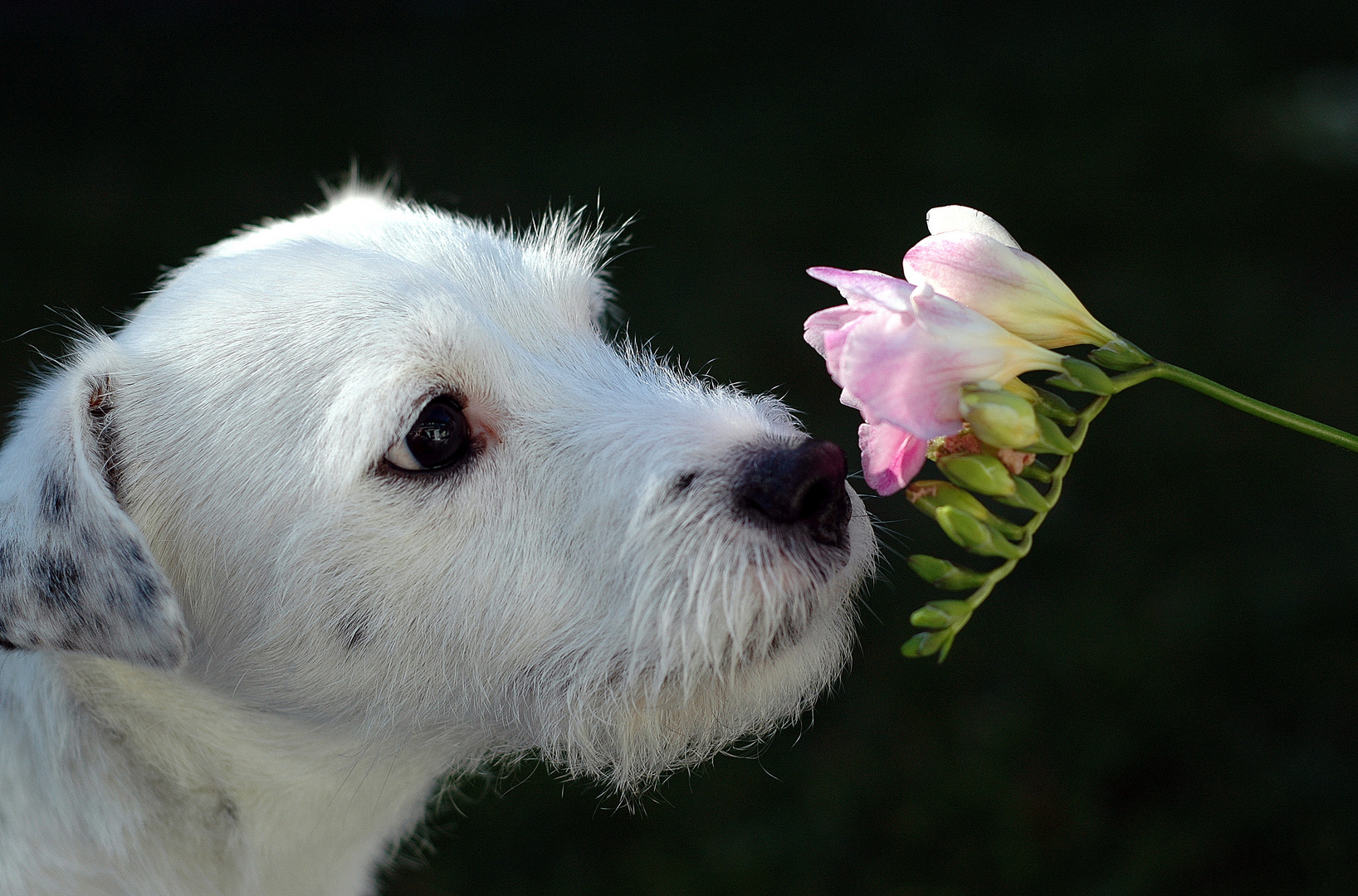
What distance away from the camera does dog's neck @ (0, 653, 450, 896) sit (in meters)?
2.48

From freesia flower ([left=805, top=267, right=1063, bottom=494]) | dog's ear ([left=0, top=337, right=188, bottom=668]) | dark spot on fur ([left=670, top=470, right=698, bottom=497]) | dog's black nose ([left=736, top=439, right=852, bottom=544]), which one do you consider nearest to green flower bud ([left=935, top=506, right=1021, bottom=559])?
freesia flower ([left=805, top=267, right=1063, bottom=494])

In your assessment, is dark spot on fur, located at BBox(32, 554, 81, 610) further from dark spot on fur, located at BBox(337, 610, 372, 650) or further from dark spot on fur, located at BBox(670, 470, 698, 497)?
dark spot on fur, located at BBox(670, 470, 698, 497)

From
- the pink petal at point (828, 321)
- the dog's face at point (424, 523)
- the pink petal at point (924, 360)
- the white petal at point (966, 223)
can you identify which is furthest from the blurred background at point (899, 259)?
the pink petal at point (924, 360)

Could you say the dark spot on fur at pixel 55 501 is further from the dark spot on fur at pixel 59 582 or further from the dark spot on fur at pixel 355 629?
the dark spot on fur at pixel 355 629

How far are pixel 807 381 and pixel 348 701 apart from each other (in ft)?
15.0

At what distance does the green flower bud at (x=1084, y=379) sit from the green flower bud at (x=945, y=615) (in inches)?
12.8

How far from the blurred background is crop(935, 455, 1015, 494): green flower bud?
114 centimetres

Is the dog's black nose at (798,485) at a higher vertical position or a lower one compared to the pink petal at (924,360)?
Result: lower

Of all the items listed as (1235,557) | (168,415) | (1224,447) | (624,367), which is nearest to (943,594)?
(1235,557)

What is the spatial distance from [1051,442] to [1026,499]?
94 millimetres

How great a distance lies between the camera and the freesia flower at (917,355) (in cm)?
158

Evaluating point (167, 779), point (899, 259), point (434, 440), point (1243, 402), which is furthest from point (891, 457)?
point (899, 259)

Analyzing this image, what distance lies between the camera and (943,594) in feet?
18.4

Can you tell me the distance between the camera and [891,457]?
5.79 feet
